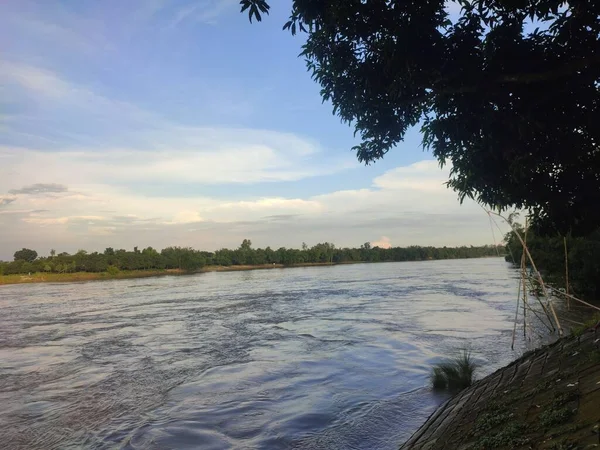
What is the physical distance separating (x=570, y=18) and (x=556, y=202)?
2.35m

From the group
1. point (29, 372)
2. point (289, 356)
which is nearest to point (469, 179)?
point (289, 356)

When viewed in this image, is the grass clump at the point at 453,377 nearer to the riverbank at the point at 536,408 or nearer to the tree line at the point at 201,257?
the riverbank at the point at 536,408

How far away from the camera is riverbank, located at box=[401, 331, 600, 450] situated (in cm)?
346

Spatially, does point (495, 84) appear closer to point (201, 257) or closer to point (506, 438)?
point (506, 438)

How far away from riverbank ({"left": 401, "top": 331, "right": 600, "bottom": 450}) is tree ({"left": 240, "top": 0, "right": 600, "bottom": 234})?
1949mm

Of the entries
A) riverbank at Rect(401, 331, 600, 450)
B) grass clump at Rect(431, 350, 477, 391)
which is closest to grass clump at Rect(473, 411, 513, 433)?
riverbank at Rect(401, 331, 600, 450)

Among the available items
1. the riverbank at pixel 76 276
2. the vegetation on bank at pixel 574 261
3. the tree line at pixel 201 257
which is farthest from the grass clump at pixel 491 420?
the riverbank at pixel 76 276

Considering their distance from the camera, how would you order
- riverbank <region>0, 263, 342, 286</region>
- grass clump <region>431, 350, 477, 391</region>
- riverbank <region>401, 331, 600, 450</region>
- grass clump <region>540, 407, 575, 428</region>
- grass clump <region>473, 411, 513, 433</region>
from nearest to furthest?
1. riverbank <region>401, 331, 600, 450</region>
2. grass clump <region>540, 407, 575, 428</region>
3. grass clump <region>473, 411, 513, 433</region>
4. grass clump <region>431, 350, 477, 391</region>
5. riverbank <region>0, 263, 342, 286</region>

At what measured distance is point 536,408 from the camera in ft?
14.1

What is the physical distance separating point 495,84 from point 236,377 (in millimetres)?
9970

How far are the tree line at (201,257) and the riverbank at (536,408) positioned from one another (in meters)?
61.3

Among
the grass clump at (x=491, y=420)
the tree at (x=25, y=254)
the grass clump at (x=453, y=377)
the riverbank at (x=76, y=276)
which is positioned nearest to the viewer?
the grass clump at (x=491, y=420)

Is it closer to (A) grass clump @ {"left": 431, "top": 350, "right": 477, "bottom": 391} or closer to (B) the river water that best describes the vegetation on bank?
(B) the river water

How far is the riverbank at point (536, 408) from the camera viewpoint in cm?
346
